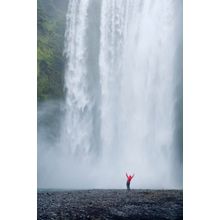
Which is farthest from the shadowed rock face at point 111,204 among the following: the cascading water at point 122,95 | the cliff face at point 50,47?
the cliff face at point 50,47

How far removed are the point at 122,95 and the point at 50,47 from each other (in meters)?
0.81

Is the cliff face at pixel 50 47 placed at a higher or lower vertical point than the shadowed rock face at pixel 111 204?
higher

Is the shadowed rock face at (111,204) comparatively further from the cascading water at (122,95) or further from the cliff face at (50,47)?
the cliff face at (50,47)

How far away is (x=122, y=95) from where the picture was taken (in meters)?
4.57

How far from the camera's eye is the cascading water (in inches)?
177

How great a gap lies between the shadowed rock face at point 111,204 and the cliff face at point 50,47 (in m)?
0.95

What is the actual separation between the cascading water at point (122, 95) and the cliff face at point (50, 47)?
8 cm

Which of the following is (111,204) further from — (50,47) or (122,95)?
(50,47)

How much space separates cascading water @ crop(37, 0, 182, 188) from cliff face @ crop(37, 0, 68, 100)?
3.0 inches

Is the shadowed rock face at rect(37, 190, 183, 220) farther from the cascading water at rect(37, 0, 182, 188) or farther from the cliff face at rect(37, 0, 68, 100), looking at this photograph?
the cliff face at rect(37, 0, 68, 100)

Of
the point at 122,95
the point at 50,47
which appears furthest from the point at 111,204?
the point at 50,47

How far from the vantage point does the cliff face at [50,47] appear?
444 cm

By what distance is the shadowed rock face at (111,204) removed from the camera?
4402 millimetres
